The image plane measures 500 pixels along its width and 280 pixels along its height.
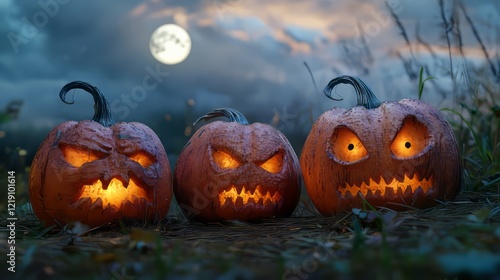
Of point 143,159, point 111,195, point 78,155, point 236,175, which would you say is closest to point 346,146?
point 236,175

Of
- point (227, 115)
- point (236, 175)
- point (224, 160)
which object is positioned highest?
point (227, 115)

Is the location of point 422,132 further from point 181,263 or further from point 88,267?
point 88,267

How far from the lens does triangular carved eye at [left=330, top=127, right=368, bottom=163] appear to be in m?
3.25

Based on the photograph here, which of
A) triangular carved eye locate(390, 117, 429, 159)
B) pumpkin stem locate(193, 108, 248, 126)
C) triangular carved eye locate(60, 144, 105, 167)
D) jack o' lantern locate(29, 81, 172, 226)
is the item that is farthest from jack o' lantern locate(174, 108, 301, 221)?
triangular carved eye locate(390, 117, 429, 159)

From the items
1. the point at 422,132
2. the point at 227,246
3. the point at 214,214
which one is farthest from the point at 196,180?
the point at 422,132

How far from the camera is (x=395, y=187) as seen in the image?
3186mm

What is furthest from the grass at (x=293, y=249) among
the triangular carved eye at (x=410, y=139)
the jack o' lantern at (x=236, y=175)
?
the triangular carved eye at (x=410, y=139)

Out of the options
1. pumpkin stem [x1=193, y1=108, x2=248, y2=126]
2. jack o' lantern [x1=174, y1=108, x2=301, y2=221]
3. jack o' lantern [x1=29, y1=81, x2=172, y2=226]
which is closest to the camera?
jack o' lantern [x1=29, y1=81, x2=172, y2=226]

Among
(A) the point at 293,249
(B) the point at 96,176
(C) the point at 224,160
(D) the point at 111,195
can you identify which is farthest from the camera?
(C) the point at 224,160

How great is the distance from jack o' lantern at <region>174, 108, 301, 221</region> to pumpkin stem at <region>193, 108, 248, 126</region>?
0.45ft

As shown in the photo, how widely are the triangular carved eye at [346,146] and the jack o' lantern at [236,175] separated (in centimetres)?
42

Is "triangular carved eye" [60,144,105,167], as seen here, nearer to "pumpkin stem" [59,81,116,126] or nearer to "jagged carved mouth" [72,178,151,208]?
"jagged carved mouth" [72,178,151,208]

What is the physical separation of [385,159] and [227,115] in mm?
1317

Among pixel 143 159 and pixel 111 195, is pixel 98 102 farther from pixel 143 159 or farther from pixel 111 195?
pixel 111 195
